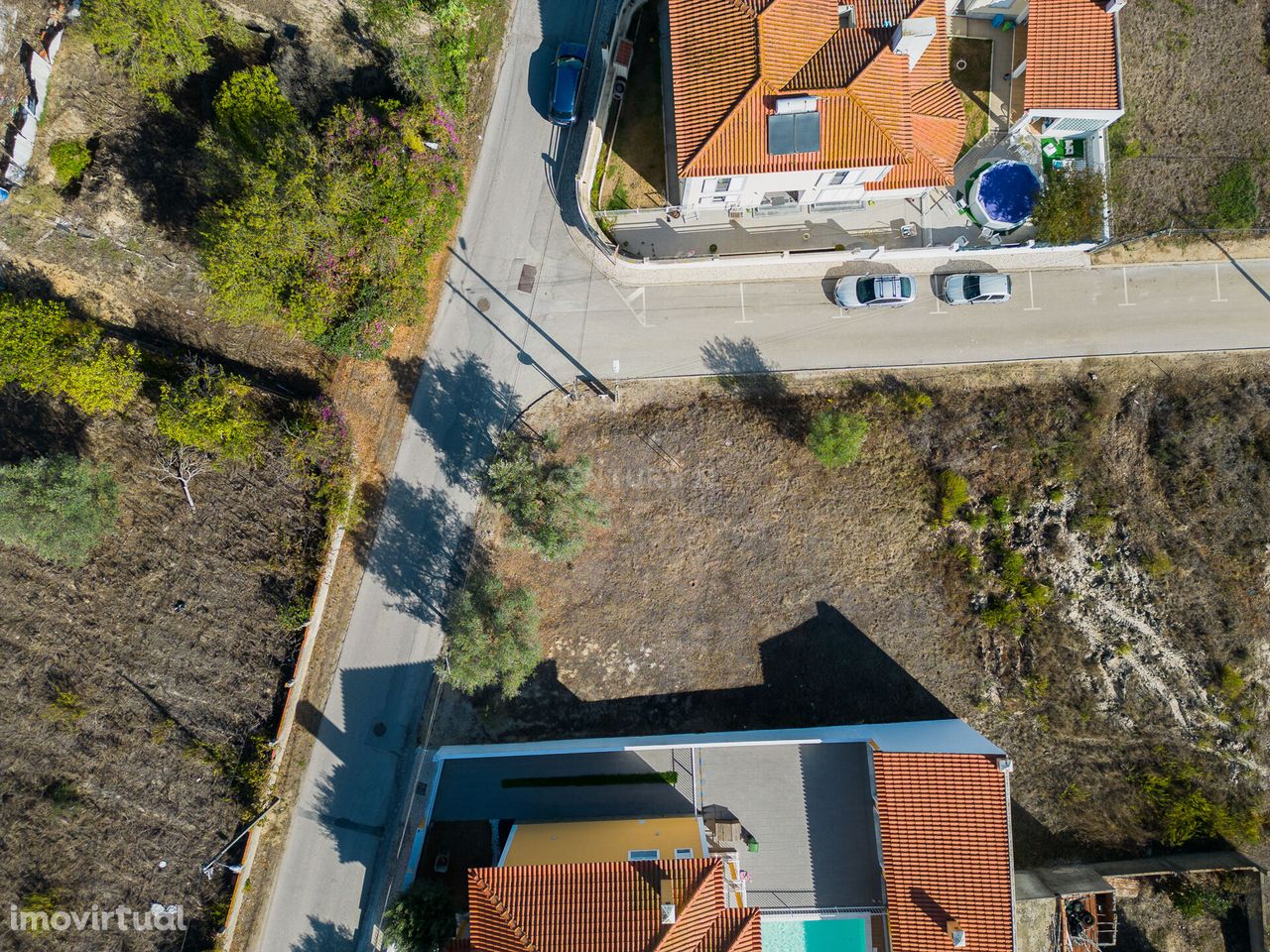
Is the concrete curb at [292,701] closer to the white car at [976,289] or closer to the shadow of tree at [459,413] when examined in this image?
the shadow of tree at [459,413]

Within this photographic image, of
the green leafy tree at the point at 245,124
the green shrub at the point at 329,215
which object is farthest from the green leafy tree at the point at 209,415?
the green leafy tree at the point at 245,124

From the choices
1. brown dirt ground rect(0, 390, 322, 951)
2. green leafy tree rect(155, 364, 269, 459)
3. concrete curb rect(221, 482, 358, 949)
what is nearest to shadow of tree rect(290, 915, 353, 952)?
concrete curb rect(221, 482, 358, 949)

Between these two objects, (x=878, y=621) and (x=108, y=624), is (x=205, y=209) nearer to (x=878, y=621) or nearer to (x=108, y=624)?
(x=108, y=624)

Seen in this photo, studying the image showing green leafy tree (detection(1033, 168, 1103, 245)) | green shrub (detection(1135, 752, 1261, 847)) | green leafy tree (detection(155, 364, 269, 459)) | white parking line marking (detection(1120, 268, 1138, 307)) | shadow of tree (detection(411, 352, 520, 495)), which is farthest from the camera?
white parking line marking (detection(1120, 268, 1138, 307))

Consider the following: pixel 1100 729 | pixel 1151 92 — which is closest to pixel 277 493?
pixel 1100 729

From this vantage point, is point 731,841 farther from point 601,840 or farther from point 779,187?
point 779,187

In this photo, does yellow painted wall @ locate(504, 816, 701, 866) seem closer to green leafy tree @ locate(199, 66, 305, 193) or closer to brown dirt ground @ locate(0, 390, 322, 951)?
brown dirt ground @ locate(0, 390, 322, 951)
